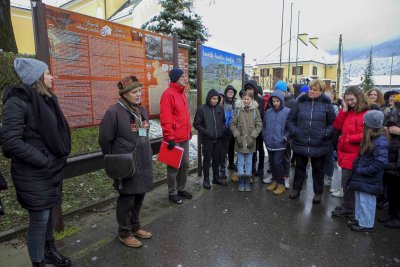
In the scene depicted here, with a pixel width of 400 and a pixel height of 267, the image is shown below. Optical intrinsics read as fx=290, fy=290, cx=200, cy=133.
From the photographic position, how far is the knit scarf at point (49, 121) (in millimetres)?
2389

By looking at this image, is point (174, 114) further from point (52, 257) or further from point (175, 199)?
point (52, 257)

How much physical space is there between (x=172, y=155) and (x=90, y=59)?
69.5 inches

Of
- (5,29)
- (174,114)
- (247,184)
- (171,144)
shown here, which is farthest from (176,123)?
(5,29)

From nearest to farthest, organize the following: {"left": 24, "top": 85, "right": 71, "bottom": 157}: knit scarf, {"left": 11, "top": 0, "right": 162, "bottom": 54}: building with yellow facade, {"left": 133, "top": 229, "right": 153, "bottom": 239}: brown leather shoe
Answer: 1. {"left": 24, "top": 85, "right": 71, "bottom": 157}: knit scarf
2. {"left": 133, "top": 229, "right": 153, "bottom": 239}: brown leather shoe
3. {"left": 11, "top": 0, "right": 162, "bottom": 54}: building with yellow facade

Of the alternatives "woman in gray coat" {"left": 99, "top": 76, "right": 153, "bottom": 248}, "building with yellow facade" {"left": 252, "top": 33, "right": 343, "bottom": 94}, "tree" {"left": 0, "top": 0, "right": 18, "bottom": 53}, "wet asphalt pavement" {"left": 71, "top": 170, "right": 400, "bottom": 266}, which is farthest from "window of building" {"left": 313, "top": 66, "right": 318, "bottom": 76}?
"woman in gray coat" {"left": 99, "top": 76, "right": 153, "bottom": 248}

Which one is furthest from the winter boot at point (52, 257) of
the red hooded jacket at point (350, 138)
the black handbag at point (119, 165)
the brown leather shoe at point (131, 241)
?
the red hooded jacket at point (350, 138)

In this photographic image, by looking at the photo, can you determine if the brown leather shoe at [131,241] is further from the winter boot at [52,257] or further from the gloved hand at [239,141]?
the gloved hand at [239,141]

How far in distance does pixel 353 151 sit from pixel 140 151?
290 centimetres

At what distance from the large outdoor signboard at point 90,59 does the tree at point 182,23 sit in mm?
8507

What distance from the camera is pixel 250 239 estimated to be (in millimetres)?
3504

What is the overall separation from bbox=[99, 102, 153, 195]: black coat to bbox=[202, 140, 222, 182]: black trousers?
6.54 feet

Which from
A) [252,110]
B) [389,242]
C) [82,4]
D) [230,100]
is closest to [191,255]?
[389,242]

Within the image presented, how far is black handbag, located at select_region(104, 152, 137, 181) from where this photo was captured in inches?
117

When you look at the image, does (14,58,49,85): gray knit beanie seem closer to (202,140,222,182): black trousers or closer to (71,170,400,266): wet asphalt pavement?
(71,170,400,266): wet asphalt pavement
